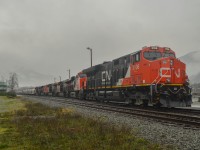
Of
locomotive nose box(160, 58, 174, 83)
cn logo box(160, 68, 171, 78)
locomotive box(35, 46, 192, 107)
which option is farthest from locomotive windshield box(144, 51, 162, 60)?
cn logo box(160, 68, 171, 78)

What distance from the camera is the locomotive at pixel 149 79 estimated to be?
1697cm

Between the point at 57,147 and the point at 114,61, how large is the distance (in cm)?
1800

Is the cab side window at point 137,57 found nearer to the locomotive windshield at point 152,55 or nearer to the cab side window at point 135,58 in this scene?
the cab side window at point 135,58

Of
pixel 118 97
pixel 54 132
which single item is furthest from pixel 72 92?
pixel 54 132

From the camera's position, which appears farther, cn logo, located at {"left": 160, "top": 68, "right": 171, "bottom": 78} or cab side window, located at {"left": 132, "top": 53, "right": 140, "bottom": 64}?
cab side window, located at {"left": 132, "top": 53, "right": 140, "bottom": 64}

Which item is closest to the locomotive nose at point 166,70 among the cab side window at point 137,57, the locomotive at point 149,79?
the locomotive at point 149,79

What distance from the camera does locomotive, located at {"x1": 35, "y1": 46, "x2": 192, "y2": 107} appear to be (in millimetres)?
16969

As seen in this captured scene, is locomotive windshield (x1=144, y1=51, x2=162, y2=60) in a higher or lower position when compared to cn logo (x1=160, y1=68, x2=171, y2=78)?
higher

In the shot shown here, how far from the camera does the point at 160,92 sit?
16844mm

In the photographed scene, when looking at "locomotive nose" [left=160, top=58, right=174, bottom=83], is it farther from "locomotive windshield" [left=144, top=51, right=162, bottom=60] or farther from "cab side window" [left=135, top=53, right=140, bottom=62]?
"cab side window" [left=135, top=53, right=140, bottom=62]

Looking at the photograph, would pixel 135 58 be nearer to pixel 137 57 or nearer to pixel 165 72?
pixel 137 57

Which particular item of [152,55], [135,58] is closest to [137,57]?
[135,58]

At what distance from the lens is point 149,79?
17.9m

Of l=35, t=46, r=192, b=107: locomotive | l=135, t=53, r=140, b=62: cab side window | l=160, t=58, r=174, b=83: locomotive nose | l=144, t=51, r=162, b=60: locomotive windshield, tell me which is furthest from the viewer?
l=135, t=53, r=140, b=62: cab side window
